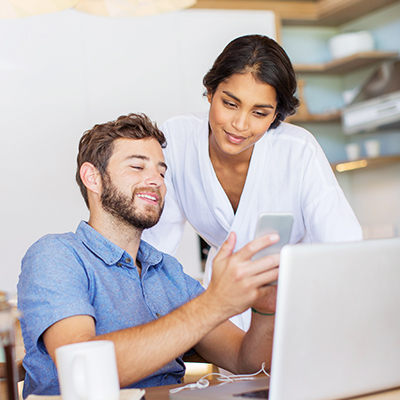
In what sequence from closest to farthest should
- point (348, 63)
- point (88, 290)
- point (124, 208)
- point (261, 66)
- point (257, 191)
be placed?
point (88, 290)
point (124, 208)
point (261, 66)
point (257, 191)
point (348, 63)

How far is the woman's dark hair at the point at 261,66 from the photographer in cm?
142

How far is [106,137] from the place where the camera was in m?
1.36

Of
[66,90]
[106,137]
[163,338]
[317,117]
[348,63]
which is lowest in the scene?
[163,338]

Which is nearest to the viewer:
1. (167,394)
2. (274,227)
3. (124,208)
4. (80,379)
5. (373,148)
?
(80,379)

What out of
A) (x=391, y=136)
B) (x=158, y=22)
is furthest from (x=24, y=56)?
(x=391, y=136)

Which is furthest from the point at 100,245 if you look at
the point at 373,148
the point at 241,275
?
the point at 373,148

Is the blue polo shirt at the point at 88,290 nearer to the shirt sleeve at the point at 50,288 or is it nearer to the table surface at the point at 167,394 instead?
the shirt sleeve at the point at 50,288

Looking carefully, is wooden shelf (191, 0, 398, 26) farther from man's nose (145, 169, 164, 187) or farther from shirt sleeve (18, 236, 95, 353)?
shirt sleeve (18, 236, 95, 353)

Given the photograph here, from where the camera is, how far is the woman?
4.70ft

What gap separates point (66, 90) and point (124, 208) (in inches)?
73.1

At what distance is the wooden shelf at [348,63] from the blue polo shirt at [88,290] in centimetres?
258

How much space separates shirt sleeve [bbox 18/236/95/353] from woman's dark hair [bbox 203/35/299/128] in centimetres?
66

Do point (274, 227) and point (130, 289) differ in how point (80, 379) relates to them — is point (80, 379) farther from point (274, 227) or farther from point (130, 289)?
point (130, 289)

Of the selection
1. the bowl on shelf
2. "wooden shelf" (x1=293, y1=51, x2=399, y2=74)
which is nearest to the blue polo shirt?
"wooden shelf" (x1=293, y1=51, x2=399, y2=74)
